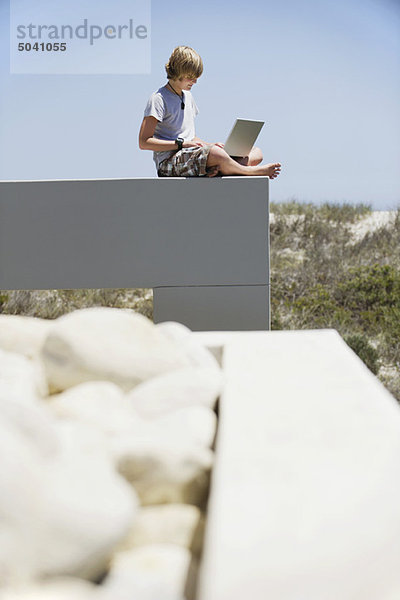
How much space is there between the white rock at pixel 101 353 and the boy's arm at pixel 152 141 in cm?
196

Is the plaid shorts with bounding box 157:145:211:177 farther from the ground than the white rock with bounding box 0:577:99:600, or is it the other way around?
the plaid shorts with bounding box 157:145:211:177

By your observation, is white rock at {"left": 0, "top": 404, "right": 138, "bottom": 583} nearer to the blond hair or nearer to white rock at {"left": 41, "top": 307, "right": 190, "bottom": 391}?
white rock at {"left": 41, "top": 307, "right": 190, "bottom": 391}

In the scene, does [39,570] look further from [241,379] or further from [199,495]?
[241,379]

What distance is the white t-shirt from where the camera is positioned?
122 inches

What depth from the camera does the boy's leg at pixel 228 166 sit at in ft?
9.57

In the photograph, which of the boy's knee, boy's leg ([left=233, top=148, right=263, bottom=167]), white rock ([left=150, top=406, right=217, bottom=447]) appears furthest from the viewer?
boy's leg ([left=233, top=148, right=263, bottom=167])

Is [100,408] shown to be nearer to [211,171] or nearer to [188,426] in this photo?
[188,426]

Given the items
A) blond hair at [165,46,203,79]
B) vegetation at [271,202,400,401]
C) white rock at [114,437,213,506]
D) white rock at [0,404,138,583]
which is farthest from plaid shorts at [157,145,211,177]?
vegetation at [271,202,400,401]

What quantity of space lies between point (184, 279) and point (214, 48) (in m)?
8.52

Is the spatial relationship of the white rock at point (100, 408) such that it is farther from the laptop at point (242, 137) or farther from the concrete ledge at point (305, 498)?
the laptop at point (242, 137)

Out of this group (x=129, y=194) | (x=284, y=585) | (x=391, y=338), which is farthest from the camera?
(x=391, y=338)

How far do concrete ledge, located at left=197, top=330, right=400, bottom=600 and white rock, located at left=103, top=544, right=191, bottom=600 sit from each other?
0.08 metres

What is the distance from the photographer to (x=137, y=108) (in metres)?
10.9

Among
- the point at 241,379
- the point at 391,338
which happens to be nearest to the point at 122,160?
the point at 391,338
